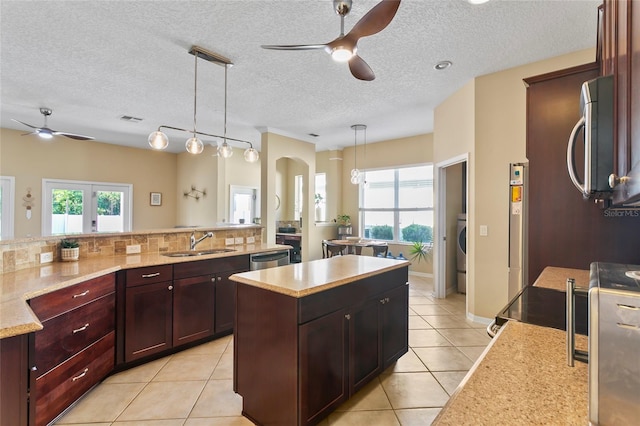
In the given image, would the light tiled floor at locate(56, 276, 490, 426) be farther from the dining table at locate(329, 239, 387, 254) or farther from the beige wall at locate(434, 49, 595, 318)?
the dining table at locate(329, 239, 387, 254)

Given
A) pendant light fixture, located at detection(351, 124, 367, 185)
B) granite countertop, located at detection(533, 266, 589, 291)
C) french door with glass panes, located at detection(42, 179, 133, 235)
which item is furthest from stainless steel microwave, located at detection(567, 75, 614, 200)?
french door with glass panes, located at detection(42, 179, 133, 235)

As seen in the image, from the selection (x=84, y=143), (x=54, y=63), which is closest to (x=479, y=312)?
(x=54, y=63)

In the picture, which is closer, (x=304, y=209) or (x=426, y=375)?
(x=426, y=375)

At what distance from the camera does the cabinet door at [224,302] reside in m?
3.11

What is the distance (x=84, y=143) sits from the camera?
6.40m

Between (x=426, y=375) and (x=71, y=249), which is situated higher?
(x=71, y=249)

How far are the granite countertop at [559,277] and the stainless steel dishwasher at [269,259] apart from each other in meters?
2.65

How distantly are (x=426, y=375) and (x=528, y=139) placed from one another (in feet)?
6.55

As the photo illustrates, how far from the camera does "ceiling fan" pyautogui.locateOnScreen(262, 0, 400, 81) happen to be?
1.67 m

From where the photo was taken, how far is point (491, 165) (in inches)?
136

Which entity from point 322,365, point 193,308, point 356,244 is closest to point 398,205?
point 356,244

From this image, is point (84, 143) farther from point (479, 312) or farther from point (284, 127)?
point (479, 312)

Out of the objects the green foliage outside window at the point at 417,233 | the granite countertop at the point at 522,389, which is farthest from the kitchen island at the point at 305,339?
the green foliage outside window at the point at 417,233

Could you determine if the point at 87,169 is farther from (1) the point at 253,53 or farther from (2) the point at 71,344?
(2) the point at 71,344
